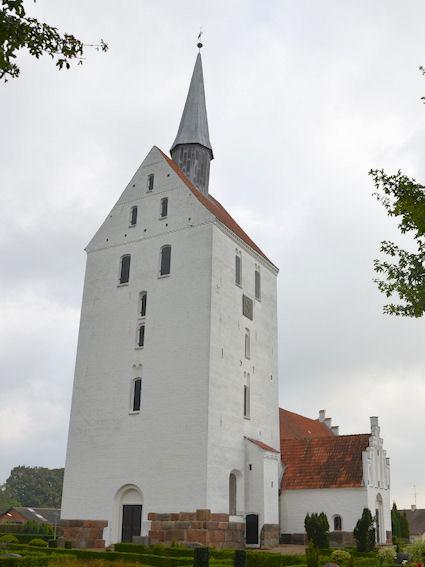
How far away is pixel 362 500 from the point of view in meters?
30.9

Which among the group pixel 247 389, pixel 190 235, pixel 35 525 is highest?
pixel 190 235

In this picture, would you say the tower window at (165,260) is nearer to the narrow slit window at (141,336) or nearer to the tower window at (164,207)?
the tower window at (164,207)

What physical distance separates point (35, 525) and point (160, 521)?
87.8ft

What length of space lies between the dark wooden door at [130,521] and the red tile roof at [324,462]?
361 inches

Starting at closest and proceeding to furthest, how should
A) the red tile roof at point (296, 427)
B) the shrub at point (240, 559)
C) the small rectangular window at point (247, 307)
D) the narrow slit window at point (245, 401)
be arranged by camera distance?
1. the shrub at point (240, 559)
2. the narrow slit window at point (245, 401)
3. the small rectangular window at point (247, 307)
4. the red tile roof at point (296, 427)

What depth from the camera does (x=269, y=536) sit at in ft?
93.9

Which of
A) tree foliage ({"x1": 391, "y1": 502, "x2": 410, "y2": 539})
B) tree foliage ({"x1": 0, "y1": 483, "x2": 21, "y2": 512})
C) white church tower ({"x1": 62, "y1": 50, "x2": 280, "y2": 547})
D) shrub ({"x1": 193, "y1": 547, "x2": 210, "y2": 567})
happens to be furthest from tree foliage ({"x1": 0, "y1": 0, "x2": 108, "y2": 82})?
tree foliage ({"x1": 0, "y1": 483, "x2": 21, "y2": 512})

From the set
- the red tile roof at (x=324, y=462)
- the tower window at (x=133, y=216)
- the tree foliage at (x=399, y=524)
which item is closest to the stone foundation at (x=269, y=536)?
the red tile roof at (x=324, y=462)

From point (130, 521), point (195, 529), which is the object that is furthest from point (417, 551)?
point (130, 521)

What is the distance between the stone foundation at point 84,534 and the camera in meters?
28.5

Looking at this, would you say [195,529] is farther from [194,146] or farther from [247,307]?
[194,146]

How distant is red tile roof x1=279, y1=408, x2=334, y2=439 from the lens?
41.9 metres

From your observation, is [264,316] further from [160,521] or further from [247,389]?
[160,521]


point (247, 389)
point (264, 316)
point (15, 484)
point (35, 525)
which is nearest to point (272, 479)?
point (247, 389)
